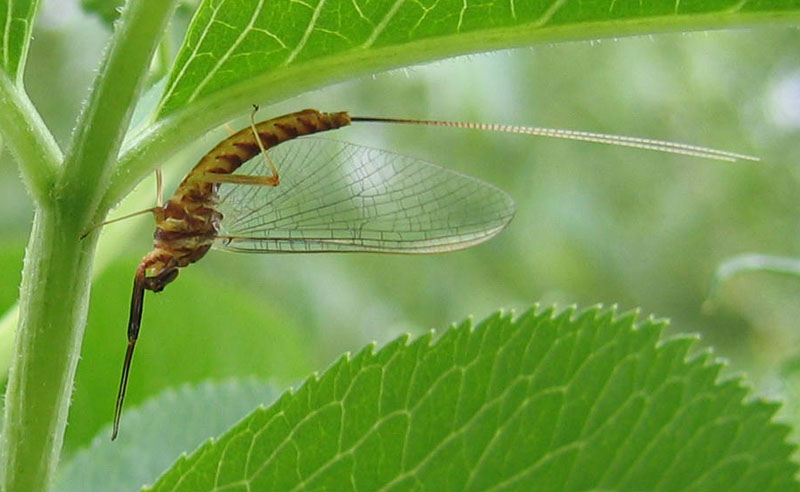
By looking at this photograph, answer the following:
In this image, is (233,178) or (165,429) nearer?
(233,178)

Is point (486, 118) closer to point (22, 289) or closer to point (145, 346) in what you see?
point (145, 346)

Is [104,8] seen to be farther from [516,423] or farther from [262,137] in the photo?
[516,423]

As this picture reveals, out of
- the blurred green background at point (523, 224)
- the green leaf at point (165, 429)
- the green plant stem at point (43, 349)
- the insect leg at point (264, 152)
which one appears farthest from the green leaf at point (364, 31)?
the green leaf at point (165, 429)

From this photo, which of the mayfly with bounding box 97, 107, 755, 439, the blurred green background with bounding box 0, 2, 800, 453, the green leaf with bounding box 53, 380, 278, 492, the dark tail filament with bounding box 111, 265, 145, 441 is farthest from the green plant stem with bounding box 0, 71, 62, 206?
the green leaf with bounding box 53, 380, 278, 492

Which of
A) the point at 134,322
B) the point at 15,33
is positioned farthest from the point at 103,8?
the point at 15,33

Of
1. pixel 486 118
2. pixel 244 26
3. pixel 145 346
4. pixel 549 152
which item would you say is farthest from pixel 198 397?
pixel 549 152

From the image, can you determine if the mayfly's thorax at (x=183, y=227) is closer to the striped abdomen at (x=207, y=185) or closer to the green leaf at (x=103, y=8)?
the striped abdomen at (x=207, y=185)
